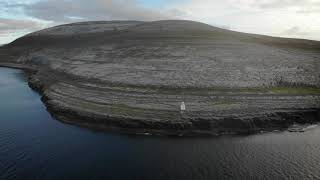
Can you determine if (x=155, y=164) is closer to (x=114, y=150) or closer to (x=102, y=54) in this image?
(x=114, y=150)

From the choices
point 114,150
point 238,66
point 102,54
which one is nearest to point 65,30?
point 102,54

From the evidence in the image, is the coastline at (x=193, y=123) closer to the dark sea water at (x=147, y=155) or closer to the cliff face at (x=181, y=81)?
the cliff face at (x=181, y=81)

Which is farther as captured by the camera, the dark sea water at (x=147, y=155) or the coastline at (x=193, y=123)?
the coastline at (x=193, y=123)

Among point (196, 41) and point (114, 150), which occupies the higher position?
point (196, 41)

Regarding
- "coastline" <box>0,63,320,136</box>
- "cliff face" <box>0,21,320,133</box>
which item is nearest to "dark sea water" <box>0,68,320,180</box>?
"coastline" <box>0,63,320,136</box>

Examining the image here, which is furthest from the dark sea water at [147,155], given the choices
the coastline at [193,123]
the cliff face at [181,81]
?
the cliff face at [181,81]

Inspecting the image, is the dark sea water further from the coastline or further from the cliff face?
the cliff face

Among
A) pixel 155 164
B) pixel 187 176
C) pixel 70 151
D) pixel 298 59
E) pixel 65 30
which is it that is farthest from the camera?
pixel 65 30
